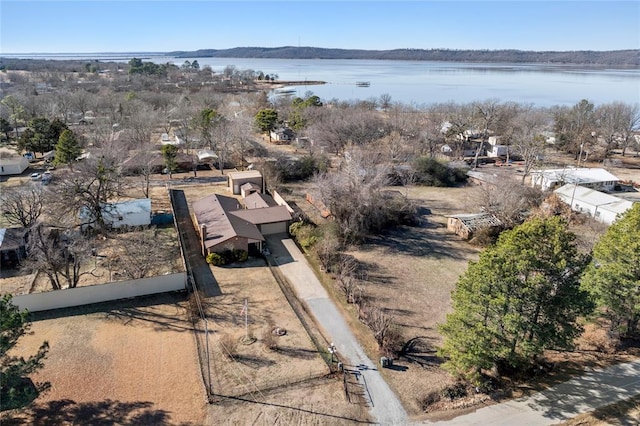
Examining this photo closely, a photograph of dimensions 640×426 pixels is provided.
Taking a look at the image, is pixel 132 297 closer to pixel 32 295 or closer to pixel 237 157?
pixel 32 295

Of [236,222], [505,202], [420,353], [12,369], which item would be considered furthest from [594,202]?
[12,369]

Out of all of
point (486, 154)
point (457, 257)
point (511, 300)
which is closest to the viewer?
point (511, 300)

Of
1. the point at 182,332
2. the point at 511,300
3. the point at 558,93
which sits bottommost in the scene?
the point at 182,332

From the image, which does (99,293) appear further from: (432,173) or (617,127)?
(617,127)

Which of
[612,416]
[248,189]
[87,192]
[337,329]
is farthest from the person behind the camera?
[248,189]

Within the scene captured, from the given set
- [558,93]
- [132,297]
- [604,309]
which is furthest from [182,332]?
[558,93]

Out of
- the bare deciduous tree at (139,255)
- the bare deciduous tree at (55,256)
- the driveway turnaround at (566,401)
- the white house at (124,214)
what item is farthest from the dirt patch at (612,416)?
the white house at (124,214)

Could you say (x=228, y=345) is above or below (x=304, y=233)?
below
